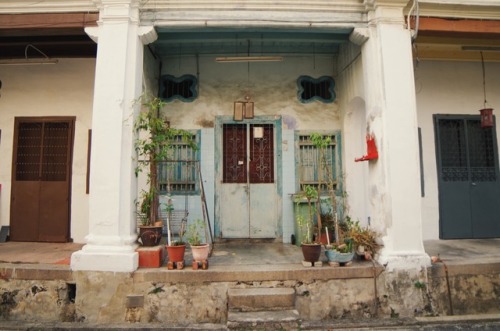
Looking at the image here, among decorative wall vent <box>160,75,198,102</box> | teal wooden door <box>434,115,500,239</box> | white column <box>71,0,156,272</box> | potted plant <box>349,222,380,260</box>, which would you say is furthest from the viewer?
decorative wall vent <box>160,75,198,102</box>

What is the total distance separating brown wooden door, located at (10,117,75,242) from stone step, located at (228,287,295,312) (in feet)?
13.6

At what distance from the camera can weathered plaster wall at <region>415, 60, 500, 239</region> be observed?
6.86m

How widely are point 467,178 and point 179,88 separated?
6510mm

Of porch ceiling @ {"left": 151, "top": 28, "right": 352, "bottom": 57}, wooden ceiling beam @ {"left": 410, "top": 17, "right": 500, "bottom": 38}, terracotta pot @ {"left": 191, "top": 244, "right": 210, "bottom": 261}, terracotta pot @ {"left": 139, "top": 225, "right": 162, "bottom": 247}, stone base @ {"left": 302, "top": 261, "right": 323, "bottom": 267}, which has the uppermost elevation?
porch ceiling @ {"left": 151, "top": 28, "right": 352, "bottom": 57}

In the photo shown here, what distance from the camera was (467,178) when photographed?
687 cm

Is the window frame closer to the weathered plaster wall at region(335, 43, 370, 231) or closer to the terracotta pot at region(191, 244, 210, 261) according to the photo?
the weathered plaster wall at region(335, 43, 370, 231)

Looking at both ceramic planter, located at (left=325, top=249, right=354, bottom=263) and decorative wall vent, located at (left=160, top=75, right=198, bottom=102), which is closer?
ceramic planter, located at (left=325, top=249, right=354, bottom=263)

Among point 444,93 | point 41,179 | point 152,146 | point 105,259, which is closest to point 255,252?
point 105,259

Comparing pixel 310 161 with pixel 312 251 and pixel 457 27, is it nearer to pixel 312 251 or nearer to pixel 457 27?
pixel 312 251

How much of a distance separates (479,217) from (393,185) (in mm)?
3484

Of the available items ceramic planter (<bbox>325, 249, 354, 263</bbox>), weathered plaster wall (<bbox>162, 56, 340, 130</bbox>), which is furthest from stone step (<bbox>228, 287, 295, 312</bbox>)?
weathered plaster wall (<bbox>162, 56, 340, 130</bbox>)

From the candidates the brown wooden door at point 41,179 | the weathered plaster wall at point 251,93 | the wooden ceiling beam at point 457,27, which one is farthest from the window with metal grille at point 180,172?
the wooden ceiling beam at point 457,27

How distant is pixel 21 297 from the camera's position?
454cm

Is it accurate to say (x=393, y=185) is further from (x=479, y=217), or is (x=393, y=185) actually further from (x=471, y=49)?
(x=471, y=49)
